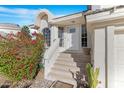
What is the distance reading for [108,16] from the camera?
18.8 feet

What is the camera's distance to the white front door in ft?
38.6

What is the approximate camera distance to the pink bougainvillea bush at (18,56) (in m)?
7.93

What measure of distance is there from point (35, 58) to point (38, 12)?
207 inches

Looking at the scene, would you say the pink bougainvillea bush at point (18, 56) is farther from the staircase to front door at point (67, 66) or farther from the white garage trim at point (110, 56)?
the white garage trim at point (110, 56)

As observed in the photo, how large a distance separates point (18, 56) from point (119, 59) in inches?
195

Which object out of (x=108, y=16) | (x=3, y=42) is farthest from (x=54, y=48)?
(x=108, y=16)

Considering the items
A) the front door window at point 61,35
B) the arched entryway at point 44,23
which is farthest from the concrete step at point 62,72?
the arched entryway at point 44,23

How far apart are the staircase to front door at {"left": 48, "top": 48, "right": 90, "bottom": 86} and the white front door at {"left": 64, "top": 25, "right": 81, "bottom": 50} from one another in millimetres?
1936

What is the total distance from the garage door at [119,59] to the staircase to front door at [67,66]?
2168mm

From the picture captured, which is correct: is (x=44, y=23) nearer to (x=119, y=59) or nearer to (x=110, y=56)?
(x=110, y=56)

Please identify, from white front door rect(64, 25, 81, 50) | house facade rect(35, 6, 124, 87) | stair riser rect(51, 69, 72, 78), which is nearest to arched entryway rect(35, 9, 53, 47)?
white front door rect(64, 25, 81, 50)

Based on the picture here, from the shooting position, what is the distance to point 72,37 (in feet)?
39.4
